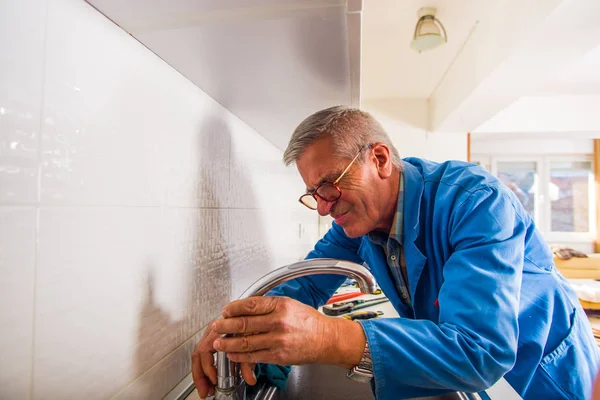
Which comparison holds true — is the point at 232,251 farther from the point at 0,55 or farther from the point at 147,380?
the point at 0,55

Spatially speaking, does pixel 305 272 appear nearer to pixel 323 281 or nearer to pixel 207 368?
pixel 207 368

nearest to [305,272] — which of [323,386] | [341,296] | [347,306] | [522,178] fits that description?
[323,386]

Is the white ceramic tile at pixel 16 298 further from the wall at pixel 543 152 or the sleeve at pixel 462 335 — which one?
the wall at pixel 543 152

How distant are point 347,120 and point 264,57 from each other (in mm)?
271

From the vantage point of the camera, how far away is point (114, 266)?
0.55m

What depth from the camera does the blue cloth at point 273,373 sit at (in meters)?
0.86

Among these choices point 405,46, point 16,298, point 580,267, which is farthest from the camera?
point 580,267

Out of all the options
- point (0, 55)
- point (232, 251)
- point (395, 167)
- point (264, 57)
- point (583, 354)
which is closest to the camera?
point (0, 55)

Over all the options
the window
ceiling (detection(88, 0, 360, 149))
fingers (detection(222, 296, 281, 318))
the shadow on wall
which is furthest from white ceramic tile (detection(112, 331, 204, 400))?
the window

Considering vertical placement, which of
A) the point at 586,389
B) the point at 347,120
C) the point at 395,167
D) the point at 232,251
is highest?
the point at 347,120

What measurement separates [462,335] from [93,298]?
0.56 meters

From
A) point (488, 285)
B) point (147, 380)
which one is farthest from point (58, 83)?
point (488, 285)

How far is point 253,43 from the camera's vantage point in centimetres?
61

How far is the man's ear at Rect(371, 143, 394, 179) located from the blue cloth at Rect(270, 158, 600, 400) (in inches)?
2.2
